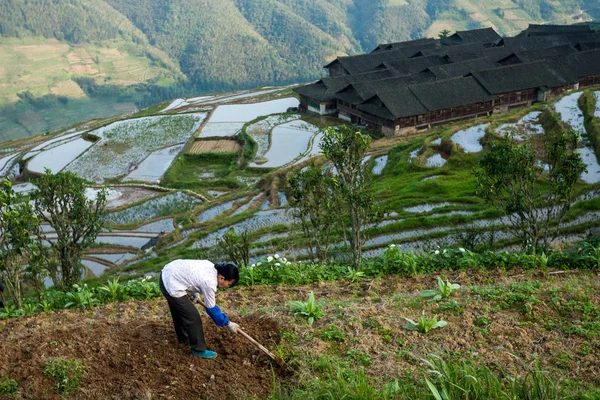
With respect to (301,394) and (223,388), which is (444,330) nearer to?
A: (301,394)

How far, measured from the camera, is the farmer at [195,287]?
670 cm

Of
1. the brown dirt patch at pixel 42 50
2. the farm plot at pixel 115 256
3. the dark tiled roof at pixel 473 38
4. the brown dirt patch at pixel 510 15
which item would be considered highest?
the brown dirt patch at pixel 510 15

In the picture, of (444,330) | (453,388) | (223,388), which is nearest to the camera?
(453,388)

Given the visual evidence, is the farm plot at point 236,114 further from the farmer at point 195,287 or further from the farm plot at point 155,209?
the farmer at point 195,287

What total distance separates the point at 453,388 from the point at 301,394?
1593 millimetres

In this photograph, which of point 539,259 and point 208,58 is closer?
point 539,259

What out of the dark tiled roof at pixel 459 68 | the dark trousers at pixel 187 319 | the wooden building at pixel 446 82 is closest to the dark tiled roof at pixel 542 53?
the wooden building at pixel 446 82

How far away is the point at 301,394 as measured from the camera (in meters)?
6.12

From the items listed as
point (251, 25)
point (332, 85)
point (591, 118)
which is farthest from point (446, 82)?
point (251, 25)

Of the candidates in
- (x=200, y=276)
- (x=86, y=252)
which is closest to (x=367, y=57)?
(x=86, y=252)

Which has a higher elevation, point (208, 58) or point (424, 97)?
point (208, 58)

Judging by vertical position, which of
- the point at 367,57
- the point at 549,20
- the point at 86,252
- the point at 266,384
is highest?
the point at 549,20

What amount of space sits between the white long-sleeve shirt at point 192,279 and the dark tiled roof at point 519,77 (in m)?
38.6

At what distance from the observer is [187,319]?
22.7ft
